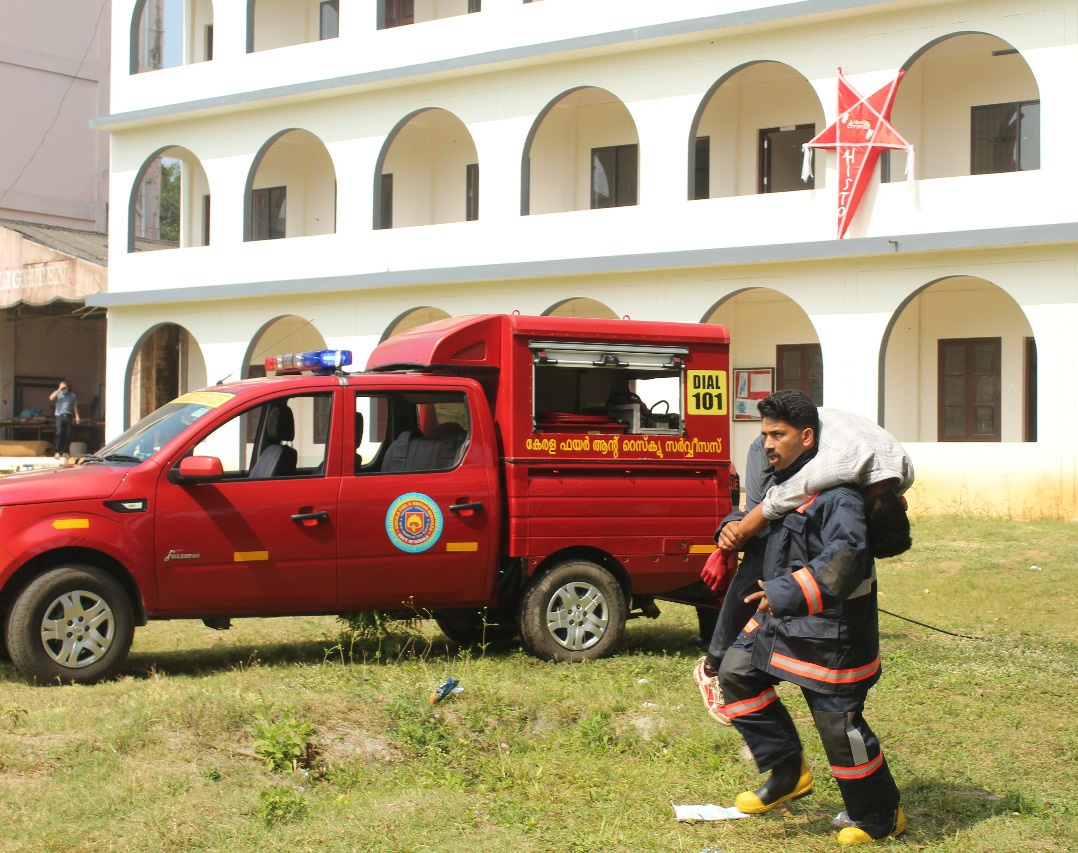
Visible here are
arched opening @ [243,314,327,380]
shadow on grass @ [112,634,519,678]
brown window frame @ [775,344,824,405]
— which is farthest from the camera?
arched opening @ [243,314,327,380]

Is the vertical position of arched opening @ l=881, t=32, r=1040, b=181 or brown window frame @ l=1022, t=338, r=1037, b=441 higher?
arched opening @ l=881, t=32, r=1040, b=181

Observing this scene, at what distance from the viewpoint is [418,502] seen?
25.3 ft

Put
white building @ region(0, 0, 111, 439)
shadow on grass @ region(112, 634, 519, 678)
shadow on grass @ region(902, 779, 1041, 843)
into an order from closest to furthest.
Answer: shadow on grass @ region(902, 779, 1041, 843), shadow on grass @ region(112, 634, 519, 678), white building @ region(0, 0, 111, 439)

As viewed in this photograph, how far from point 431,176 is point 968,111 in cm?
969

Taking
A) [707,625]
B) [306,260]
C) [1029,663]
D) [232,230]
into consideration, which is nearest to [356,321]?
[306,260]

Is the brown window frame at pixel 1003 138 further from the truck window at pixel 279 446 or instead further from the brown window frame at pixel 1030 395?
the truck window at pixel 279 446

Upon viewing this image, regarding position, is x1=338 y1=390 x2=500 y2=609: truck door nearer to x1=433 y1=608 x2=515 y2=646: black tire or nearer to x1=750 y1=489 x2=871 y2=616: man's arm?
x1=433 y1=608 x2=515 y2=646: black tire

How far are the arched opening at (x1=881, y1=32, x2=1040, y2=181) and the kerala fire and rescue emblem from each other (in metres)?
12.7

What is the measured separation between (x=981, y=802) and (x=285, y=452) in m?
4.33

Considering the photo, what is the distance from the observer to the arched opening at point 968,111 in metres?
18.7

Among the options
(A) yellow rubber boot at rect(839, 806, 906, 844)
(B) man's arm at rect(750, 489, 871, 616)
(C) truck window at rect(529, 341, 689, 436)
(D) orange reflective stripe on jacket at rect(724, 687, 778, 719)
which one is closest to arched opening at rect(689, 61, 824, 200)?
(C) truck window at rect(529, 341, 689, 436)

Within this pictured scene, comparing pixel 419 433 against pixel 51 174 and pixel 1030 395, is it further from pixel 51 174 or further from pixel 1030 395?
pixel 51 174

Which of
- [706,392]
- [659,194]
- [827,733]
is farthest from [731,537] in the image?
[659,194]

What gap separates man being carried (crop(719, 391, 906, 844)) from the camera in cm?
464
